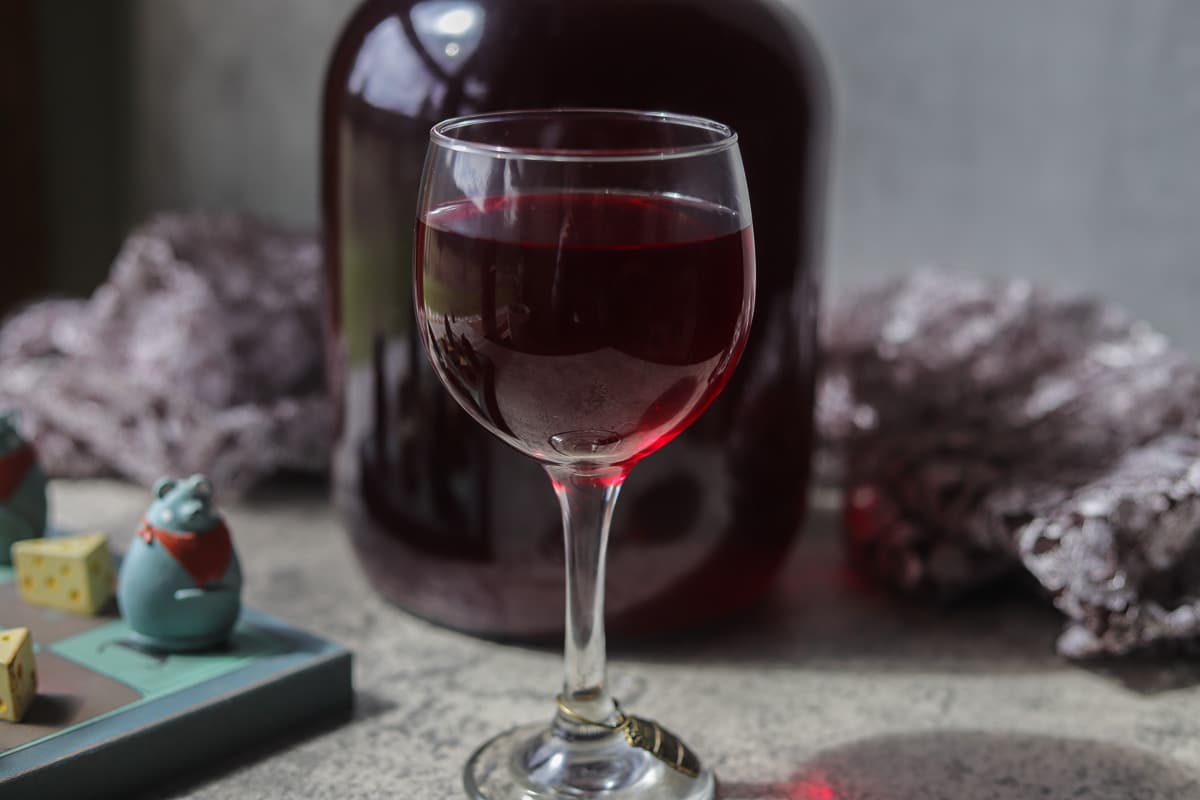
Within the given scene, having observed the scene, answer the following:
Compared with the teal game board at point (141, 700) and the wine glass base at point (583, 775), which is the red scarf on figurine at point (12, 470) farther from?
the wine glass base at point (583, 775)

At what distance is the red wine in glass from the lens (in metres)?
0.60

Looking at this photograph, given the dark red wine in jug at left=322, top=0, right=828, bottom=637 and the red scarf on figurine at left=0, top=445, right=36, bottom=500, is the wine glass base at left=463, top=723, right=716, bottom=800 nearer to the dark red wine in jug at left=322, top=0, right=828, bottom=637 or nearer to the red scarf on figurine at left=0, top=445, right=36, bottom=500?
the dark red wine in jug at left=322, top=0, right=828, bottom=637

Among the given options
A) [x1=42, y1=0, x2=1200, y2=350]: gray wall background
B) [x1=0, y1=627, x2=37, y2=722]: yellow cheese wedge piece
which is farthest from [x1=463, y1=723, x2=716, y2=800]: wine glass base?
[x1=42, y1=0, x2=1200, y2=350]: gray wall background

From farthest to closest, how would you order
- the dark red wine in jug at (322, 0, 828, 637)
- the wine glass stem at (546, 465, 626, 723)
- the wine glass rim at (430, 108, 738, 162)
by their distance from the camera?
1. the dark red wine in jug at (322, 0, 828, 637)
2. the wine glass stem at (546, 465, 626, 723)
3. the wine glass rim at (430, 108, 738, 162)

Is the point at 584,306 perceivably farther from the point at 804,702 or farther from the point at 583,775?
the point at 804,702

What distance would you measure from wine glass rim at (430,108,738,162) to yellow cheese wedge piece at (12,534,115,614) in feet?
1.16

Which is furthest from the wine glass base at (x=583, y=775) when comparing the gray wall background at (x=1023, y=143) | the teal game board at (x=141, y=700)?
the gray wall background at (x=1023, y=143)

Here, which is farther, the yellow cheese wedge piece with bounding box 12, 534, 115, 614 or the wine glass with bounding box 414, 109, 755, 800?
the yellow cheese wedge piece with bounding box 12, 534, 115, 614

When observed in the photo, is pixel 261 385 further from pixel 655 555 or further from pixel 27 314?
pixel 655 555

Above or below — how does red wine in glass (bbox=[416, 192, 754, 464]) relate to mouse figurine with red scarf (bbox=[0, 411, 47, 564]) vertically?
above

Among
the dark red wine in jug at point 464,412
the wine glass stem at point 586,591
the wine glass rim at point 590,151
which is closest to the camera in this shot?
the wine glass rim at point 590,151

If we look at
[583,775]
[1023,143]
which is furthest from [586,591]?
[1023,143]

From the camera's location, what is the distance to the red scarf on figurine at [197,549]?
0.77 meters

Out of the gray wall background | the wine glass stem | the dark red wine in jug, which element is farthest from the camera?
the gray wall background
